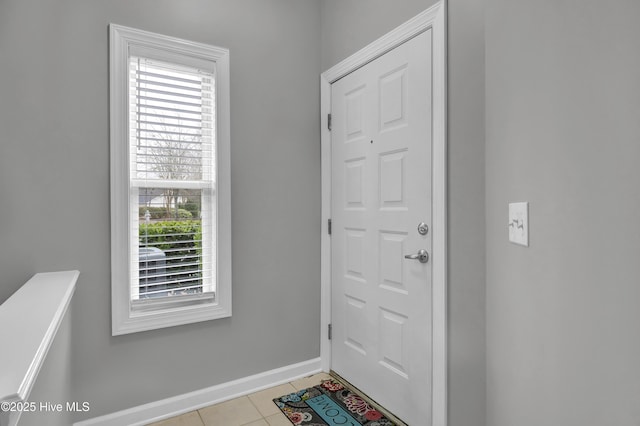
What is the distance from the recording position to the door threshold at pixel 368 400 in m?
1.98

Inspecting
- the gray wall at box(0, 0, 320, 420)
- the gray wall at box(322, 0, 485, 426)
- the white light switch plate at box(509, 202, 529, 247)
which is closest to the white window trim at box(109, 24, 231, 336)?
the gray wall at box(0, 0, 320, 420)

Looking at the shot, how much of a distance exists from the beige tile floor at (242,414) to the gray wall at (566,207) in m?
1.35

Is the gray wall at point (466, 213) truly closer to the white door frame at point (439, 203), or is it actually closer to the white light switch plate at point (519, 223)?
the white door frame at point (439, 203)

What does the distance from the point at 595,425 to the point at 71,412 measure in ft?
7.04

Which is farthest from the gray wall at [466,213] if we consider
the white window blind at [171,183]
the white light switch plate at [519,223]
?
the white window blind at [171,183]

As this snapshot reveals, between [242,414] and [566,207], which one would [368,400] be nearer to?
[242,414]

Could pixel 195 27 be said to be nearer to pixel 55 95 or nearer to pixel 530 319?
pixel 55 95

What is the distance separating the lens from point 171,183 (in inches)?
82.7

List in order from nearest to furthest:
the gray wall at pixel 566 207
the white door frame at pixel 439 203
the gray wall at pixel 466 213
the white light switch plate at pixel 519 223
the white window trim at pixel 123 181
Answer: the gray wall at pixel 566 207, the white light switch plate at pixel 519 223, the gray wall at pixel 466 213, the white door frame at pixel 439 203, the white window trim at pixel 123 181

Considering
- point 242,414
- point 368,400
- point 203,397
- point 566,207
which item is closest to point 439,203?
point 566,207

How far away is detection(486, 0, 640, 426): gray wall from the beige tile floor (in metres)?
1.35

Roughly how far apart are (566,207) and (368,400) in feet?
5.92

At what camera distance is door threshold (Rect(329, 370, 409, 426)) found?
1.98 meters

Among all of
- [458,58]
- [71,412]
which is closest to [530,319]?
[458,58]
